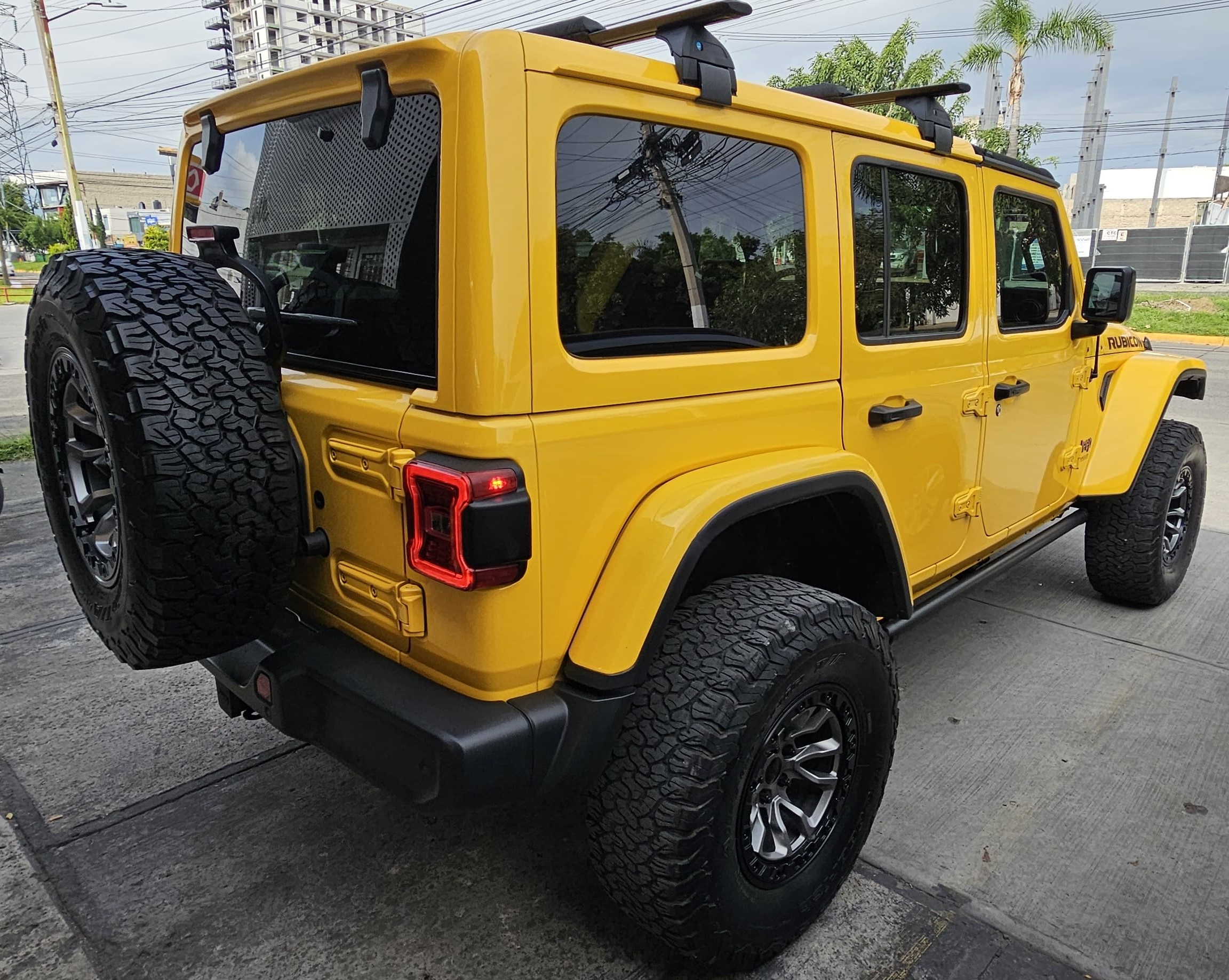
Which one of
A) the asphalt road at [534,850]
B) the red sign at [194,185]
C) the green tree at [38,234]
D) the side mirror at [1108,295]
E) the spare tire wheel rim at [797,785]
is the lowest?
the asphalt road at [534,850]

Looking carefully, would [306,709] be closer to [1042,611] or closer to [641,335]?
[641,335]

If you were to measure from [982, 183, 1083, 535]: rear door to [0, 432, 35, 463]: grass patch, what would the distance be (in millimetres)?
6825

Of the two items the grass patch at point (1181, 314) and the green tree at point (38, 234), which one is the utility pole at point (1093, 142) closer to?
the grass patch at point (1181, 314)

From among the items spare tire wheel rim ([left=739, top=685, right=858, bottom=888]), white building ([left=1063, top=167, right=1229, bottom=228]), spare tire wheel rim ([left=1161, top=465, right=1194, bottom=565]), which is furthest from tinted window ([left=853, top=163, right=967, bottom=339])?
white building ([left=1063, top=167, right=1229, bottom=228])

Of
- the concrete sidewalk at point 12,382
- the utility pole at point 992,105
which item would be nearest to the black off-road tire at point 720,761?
the concrete sidewalk at point 12,382

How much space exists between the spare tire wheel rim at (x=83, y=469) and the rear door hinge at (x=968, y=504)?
8.12ft

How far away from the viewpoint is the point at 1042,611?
4277 mm

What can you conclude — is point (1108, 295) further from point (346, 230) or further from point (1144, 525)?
point (346, 230)

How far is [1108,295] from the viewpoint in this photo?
11.5 ft

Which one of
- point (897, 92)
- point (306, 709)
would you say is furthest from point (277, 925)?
point (897, 92)

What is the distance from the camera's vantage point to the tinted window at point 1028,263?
10.4ft

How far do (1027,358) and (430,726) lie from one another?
2.66m

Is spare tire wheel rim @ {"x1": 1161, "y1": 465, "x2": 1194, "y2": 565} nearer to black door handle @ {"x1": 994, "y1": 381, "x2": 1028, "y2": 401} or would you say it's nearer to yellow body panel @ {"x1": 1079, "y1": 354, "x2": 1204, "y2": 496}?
yellow body panel @ {"x1": 1079, "y1": 354, "x2": 1204, "y2": 496}

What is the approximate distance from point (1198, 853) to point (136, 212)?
101m
